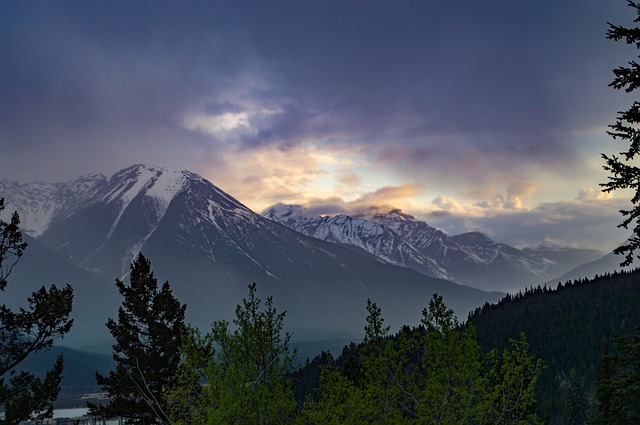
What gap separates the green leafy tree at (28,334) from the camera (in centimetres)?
2931

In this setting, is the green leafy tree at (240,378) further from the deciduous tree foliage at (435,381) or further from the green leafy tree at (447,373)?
the green leafy tree at (447,373)

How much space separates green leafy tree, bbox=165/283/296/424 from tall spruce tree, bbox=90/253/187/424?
40.9ft

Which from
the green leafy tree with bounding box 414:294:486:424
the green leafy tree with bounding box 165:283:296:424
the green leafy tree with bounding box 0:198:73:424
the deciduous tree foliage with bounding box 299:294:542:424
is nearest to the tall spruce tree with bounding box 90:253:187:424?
the green leafy tree with bounding box 0:198:73:424

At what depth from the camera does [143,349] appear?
40.4m

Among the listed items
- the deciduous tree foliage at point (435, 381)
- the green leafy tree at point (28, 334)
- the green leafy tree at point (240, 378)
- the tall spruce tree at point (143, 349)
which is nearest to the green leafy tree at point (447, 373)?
the deciduous tree foliage at point (435, 381)

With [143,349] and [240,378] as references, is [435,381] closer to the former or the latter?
[240,378]

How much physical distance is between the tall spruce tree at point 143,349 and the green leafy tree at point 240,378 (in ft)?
40.9

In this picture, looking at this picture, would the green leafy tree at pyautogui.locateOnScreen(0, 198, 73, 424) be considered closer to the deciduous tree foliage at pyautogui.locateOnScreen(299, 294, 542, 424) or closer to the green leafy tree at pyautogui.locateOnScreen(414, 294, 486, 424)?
the deciduous tree foliage at pyautogui.locateOnScreen(299, 294, 542, 424)

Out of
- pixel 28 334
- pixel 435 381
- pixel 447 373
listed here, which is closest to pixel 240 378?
pixel 435 381

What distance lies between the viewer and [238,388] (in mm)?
25766

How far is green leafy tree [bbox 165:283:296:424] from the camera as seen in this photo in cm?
2517

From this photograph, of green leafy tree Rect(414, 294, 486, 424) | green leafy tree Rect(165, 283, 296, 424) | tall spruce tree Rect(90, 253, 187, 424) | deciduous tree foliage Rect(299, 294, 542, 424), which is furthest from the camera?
tall spruce tree Rect(90, 253, 187, 424)

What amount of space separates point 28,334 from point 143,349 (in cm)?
1210

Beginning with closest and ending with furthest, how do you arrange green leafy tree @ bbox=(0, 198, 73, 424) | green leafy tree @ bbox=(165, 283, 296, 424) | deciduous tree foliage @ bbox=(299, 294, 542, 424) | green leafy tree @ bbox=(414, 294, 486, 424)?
1. green leafy tree @ bbox=(165, 283, 296, 424)
2. deciduous tree foliage @ bbox=(299, 294, 542, 424)
3. green leafy tree @ bbox=(414, 294, 486, 424)
4. green leafy tree @ bbox=(0, 198, 73, 424)
